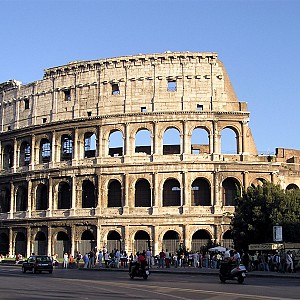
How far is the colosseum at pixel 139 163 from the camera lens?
42719 mm

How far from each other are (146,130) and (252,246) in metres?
15.3

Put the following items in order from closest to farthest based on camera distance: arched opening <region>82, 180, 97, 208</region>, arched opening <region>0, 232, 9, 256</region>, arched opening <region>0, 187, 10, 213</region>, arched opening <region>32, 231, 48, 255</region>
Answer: arched opening <region>82, 180, 97, 208</region>
arched opening <region>32, 231, 48, 255</region>
arched opening <region>0, 232, 9, 256</region>
arched opening <region>0, 187, 10, 213</region>

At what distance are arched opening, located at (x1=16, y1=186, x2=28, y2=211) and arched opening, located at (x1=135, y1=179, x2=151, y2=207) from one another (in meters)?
10.5

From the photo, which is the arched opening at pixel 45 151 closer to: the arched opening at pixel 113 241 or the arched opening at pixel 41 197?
the arched opening at pixel 41 197

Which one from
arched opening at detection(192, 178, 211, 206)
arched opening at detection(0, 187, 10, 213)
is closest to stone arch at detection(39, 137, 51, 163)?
arched opening at detection(0, 187, 10, 213)

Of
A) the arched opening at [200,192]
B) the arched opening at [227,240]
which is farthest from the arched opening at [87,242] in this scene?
the arched opening at [227,240]

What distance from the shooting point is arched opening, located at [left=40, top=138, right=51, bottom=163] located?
48.7m

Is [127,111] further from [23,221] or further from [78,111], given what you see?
[23,221]

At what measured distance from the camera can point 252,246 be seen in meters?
32.2

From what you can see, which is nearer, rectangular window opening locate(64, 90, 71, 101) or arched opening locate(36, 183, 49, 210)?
rectangular window opening locate(64, 90, 71, 101)

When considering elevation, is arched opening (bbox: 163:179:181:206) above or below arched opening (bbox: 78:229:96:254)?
above

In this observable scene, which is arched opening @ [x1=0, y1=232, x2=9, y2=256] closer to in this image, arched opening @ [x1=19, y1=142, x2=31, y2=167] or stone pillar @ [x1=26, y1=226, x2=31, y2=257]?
stone pillar @ [x1=26, y1=226, x2=31, y2=257]

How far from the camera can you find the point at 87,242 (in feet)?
146

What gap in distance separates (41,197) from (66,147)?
4702mm
